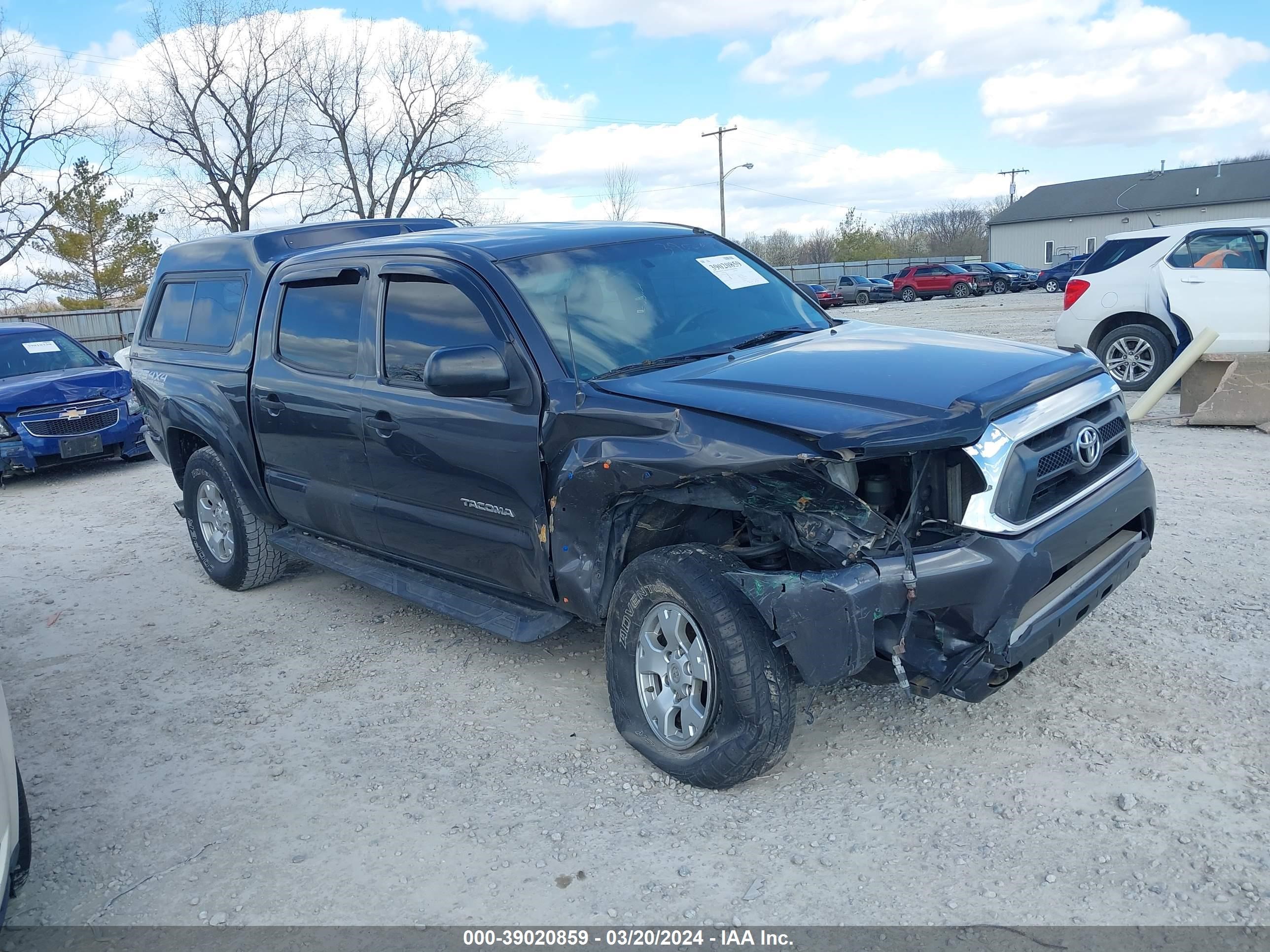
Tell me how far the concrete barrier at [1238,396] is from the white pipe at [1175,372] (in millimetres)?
93

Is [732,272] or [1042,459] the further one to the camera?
[732,272]

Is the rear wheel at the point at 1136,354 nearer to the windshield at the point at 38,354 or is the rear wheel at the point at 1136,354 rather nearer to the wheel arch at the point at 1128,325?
the wheel arch at the point at 1128,325

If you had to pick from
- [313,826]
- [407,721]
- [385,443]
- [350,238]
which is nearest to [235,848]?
[313,826]

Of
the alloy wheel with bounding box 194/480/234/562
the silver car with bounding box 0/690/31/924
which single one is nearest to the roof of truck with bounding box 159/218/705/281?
the alloy wheel with bounding box 194/480/234/562

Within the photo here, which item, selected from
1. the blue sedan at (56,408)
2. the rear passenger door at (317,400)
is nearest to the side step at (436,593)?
the rear passenger door at (317,400)

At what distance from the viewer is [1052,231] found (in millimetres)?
63406

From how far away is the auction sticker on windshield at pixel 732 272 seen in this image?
14.9ft

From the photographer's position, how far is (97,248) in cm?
3928

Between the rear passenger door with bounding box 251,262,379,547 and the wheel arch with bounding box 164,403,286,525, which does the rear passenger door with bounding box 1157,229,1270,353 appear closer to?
the rear passenger door with bounding box 251,262,379,547

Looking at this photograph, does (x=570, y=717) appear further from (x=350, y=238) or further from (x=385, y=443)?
(x=350, y=238)

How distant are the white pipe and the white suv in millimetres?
639

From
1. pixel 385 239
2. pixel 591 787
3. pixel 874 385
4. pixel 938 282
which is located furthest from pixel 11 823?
pixel 938 282

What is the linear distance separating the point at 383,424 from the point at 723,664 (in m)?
2.05

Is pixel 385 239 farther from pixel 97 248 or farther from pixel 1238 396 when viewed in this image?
pixel 97 248
